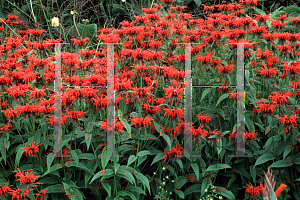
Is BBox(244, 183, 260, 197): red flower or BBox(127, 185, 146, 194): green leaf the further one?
BBox(244, 183, 260, 197): red flower

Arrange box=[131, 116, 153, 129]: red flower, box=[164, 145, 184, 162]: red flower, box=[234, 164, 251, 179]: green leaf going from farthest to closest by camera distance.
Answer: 1. box=[234, 164, 251, 179]: green leaf
2. box=[164, 145, 184, 162]: red flower
3. box=[131, 116, 153, 129]: red flower

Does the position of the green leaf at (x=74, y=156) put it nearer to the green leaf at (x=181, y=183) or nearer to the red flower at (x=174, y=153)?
the red flower at (x=174, y=153)

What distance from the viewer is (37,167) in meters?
1.73

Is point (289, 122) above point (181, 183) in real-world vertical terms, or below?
above

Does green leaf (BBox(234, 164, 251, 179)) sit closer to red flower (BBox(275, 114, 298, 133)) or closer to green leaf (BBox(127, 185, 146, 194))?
red flower (BBox(275, 114, 298, 133))

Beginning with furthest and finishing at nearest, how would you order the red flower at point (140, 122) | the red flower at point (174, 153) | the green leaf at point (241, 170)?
the green leaf at point (241, 170) → the red flower at point (174, 153) → the red flower at point (140, 122)

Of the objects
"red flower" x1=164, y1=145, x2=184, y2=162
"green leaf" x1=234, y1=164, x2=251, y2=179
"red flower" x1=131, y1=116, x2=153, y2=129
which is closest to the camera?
"red flower" x1=131, y1=116, x2=153, y2=129

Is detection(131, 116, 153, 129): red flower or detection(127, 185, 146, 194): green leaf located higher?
detection(131, 116, 153, 129): red flower

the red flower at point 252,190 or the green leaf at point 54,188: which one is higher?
the green leaf at point 54,188

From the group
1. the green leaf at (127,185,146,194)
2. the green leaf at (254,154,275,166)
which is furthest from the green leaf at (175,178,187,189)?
the green leaf at (254,154,275,166)

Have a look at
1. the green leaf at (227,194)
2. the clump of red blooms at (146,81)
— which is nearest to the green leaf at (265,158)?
the clump of red blooms at (146,81)

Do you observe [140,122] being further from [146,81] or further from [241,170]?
[241,170]

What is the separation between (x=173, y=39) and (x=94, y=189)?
49.5 inches

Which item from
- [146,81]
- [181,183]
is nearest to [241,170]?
[181,183]
